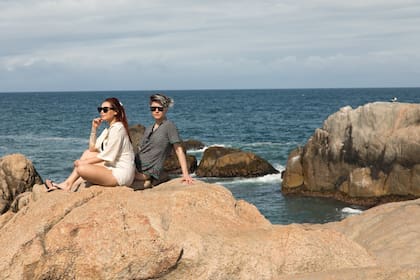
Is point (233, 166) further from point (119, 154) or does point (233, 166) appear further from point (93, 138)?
point (119, 154)

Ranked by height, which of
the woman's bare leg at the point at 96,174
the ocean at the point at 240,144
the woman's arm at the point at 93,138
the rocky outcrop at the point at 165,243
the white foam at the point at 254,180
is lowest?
the ocean at the point at 240,144

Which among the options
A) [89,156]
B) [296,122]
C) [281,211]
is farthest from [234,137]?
[89,156]

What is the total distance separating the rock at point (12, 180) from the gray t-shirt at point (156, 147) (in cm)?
1164

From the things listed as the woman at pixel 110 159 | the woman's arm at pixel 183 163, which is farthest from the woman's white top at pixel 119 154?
the woman's arm at pixel 183 163

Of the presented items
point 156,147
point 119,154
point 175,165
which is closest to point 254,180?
point 175,165

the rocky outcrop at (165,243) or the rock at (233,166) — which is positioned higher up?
the rocky outcrop at (165,243)

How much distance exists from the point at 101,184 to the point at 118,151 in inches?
22.9

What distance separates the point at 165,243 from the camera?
8.37 meters

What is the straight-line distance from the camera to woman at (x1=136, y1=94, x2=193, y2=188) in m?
10.1

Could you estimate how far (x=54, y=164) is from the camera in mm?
42188

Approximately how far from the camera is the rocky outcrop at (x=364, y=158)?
26125 mm

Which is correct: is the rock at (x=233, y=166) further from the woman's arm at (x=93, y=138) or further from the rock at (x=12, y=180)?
the woman's arm at (x=93, y=138)

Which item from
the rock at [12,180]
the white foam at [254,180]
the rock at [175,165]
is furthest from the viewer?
the rock at [175,165]

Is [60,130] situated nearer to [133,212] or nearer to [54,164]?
[54,164]
